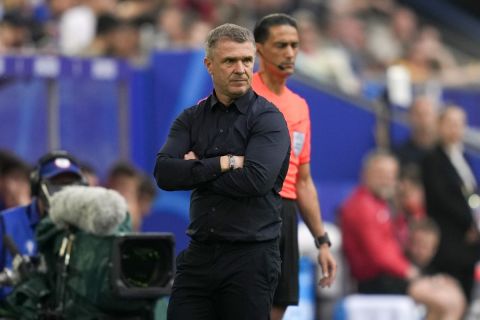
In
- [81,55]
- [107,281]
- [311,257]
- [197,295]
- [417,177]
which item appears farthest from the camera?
[417,177]

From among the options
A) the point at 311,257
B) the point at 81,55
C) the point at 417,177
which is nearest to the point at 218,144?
the point at 311,257

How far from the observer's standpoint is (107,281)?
7.62 metres

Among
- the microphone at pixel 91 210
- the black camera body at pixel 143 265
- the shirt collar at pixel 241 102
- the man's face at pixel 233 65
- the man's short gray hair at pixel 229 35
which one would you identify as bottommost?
the black camera body at pixel 143 265

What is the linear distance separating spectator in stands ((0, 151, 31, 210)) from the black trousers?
13.5 ft

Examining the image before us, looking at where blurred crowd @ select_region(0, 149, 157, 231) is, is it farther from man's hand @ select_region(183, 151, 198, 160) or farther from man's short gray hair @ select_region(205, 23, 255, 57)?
man's short gray hair @ select_region(205, 23, 255, 57)

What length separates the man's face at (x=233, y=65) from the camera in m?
6.54

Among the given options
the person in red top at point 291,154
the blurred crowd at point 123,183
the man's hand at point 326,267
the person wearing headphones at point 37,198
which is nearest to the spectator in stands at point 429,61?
the blurred crowd at point 123,183

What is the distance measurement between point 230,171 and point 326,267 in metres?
1.46

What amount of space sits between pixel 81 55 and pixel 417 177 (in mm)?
3563

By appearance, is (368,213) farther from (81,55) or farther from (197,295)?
(197,295)

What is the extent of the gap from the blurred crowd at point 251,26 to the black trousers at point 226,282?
6489 mm

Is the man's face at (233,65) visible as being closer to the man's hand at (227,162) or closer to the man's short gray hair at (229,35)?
the man's short gray hair at (229,35)

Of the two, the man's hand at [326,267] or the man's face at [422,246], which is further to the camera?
the man's face at [422,246]

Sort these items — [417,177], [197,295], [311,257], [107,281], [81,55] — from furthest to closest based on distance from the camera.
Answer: [417,177] < [81,55] < [311,257] < [107,281] < [197,295]
